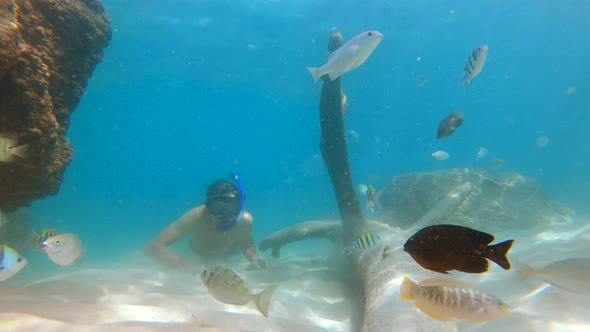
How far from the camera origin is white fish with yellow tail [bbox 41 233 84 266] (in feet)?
13.3

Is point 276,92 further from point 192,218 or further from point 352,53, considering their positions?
point 352,53

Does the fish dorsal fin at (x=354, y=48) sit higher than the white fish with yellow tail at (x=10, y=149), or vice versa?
the fish dorsal fin at (x=354, y=48)

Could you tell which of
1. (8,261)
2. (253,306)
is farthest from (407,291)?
(8,261)

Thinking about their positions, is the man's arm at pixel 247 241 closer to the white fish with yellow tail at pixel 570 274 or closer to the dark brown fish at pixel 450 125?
the dark brown fish at pixel 450 125

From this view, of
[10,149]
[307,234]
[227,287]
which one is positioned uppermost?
[307,234]

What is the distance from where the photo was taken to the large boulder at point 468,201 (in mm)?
9719

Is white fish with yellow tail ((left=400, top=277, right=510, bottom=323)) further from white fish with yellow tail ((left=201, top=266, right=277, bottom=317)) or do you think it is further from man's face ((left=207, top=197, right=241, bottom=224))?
man's face ((left=207, top=197, right=241, bottom=224))

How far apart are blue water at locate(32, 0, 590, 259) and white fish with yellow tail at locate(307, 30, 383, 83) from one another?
489 inches

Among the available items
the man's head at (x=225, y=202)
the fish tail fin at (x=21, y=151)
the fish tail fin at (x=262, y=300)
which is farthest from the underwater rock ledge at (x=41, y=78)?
the fish tail fin at (x=262, y=300)

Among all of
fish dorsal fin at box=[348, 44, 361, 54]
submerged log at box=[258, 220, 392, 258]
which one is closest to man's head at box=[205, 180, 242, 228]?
submerged log at box=[258, 220, 392, 258]

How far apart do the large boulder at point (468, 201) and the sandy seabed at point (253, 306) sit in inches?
90.0

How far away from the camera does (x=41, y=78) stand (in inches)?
179

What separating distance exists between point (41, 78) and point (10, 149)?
4.21 feet

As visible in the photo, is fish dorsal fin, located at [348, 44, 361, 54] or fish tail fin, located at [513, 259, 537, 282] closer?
fish tail fin, located at [513, 259, 537, 282]
